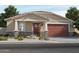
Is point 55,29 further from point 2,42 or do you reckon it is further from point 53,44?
point 2,42

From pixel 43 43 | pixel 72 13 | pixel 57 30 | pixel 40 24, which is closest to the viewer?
pixel 72 13

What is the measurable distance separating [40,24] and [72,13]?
0.56 metres

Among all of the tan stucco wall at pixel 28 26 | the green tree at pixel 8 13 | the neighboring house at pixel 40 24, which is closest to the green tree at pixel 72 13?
the neighboring house at pixel 40 24

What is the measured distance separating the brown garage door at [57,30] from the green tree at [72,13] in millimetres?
274

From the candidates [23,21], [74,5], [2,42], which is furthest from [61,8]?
[2,42]

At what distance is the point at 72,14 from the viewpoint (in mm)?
3469

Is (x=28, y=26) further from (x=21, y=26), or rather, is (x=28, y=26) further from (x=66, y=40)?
(x=66, y=40)

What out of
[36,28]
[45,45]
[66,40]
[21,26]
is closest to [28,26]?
[21,26]

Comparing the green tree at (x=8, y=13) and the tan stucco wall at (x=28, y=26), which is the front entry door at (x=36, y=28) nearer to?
the tan stucco wall at (x=28, y=26)

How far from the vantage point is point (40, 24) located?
3.70 metres

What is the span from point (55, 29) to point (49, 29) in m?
0.27

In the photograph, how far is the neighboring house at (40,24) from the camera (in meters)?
3.50

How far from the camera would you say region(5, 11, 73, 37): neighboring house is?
3.50m
